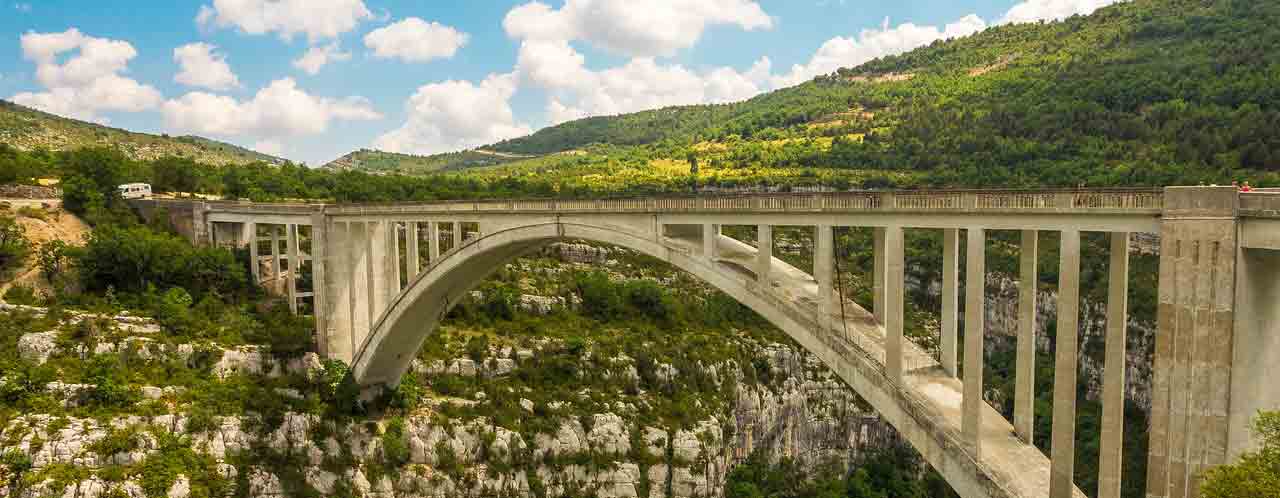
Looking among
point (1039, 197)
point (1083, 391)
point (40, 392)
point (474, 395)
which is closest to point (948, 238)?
point (1039, 197)

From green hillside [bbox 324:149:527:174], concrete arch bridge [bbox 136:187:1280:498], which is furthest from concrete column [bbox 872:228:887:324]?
green hillside [bbox 324:149:527:174]

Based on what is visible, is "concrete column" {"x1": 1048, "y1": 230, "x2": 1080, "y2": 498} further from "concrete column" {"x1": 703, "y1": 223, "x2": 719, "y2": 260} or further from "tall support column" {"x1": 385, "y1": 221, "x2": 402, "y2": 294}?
"tall support column" {"x1": 385, "y1": 221, "x2": 402, "y2": 294}

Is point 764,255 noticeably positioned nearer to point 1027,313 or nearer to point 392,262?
point 1027,313

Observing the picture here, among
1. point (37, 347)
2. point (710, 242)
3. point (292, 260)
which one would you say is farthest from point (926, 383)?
point (37, 347)

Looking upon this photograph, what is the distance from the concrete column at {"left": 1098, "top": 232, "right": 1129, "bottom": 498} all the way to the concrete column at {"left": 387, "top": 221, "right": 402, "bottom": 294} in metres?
24.3

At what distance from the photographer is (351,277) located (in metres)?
29.6

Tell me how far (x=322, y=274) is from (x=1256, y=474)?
2961 cm

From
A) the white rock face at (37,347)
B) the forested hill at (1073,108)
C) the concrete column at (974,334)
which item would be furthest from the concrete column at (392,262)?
the forested hill at (1073,108)

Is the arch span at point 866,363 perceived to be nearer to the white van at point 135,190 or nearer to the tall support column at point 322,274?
the tall support column at point 322,274

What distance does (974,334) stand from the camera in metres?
12.3

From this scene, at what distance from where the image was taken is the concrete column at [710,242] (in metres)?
17.9

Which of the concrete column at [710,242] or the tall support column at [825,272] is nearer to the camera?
the tall support column at [825,272]

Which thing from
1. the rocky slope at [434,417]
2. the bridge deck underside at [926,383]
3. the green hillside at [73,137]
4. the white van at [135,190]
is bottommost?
the rocky slope at [434,417]

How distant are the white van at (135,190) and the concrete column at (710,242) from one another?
3893 cm
